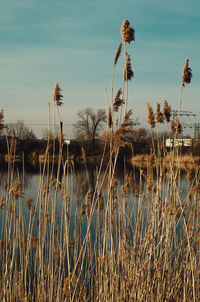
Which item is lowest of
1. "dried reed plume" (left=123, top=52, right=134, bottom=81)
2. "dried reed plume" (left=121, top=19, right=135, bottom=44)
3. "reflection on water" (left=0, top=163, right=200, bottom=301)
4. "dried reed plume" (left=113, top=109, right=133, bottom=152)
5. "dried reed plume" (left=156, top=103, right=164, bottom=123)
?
"reflection on water" (left=0, top=163, right=200, bottom=301)

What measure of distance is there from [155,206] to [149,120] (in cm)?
89

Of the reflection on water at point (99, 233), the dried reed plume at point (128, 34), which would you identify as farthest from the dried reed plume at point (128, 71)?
the reflection on water at point (99, 233)

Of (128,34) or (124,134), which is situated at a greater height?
(128,34)

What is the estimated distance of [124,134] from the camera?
220 cm

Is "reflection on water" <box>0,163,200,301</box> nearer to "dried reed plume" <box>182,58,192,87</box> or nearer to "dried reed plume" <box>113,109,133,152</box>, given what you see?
"dried reed plume" <box>113,109,133,152</box>

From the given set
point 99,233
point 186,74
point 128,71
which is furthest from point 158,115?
point 99,233

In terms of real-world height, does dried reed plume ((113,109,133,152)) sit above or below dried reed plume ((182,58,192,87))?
below

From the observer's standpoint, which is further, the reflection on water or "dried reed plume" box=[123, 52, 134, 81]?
the reflection on water

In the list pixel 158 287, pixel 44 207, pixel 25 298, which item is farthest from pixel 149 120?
pixel 25 298

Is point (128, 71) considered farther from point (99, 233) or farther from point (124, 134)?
point (99, 233)

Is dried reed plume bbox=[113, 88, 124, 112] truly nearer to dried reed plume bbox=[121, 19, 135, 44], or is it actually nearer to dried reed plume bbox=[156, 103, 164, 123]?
dried reed plume bbox=[121, 19, 135, 44]

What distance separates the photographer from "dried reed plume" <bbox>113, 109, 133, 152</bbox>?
7.15 feet

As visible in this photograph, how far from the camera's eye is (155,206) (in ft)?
11.0

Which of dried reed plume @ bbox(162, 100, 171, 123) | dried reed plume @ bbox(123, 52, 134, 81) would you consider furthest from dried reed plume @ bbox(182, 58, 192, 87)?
dried reed plume @ bbox(123, 52, 134, 81)
